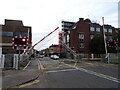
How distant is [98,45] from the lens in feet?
129

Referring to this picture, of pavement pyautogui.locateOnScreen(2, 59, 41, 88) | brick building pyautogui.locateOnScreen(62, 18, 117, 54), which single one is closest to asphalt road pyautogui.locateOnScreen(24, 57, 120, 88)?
pavement pyautogui.locateOnScreen(2, 59, 41, 88)

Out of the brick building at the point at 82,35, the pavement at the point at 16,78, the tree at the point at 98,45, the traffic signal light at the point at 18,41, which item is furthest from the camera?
the brick building at the point at 82,35

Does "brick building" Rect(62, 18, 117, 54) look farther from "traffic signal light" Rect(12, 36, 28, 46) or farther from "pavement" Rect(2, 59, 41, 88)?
"pavement" Rect(2, 59, 41, 88)

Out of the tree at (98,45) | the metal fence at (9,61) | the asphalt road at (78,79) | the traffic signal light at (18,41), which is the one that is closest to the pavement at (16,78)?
the asphalt road at (78,79)

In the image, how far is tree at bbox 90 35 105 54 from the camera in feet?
127

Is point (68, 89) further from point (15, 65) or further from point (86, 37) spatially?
point (86, 37)

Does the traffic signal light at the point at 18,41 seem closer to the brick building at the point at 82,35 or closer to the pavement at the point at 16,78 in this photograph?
the pavement at the point at 16,78

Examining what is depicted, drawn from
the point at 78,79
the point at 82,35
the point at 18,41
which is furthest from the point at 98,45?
the point at 78,79

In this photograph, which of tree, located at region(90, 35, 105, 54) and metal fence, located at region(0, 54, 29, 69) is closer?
metal fence, located at region(0, 54, 29, 69)

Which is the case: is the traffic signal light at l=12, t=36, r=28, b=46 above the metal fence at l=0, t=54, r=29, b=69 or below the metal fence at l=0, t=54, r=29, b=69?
above

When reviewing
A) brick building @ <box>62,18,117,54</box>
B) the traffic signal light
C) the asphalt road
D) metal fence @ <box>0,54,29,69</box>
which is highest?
brick building @ <box>62,18,117,54</box>

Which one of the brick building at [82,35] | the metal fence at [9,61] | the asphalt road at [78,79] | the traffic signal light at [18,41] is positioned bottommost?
the asphalt road at [78,79]

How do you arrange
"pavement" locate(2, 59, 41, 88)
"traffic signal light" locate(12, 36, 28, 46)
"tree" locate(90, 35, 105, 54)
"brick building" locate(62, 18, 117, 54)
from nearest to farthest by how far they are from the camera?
"pavement" locate(2, 59, 41, 88) → "traffic signal light" locate(12, 36, 28, 46) → "tree" locate(90, 35, 105, 54) → "brick building" locate(62, 18, 117, 54)

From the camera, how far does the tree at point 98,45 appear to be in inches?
1523
